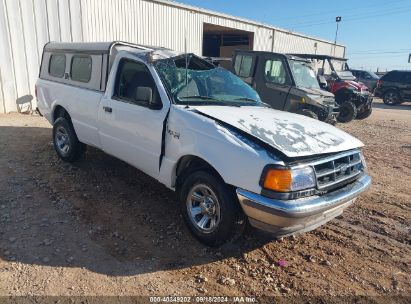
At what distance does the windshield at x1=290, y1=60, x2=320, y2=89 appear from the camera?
9.17 metres

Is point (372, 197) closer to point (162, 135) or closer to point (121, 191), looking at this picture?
point (162, 135)

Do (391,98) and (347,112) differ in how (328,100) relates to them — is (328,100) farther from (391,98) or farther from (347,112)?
(391,98)

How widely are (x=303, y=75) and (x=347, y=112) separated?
359cm

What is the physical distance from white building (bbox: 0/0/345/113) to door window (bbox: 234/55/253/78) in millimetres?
1857

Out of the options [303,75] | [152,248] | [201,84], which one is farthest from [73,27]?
[152,248]

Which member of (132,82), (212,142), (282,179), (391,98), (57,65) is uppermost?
(57,65)

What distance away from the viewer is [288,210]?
289 cm

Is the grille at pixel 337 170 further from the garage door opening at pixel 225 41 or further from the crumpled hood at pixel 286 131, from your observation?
the garage door opening at pixel 225 41

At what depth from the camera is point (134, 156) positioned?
4.32 m

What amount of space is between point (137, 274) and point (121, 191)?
1868mm

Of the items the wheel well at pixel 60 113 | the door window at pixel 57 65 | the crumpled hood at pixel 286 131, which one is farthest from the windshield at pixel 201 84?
the door window at pixel 57 65

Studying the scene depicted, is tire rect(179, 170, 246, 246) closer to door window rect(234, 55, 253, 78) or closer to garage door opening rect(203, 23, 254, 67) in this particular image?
door window rect(234, 55, 253, 78)

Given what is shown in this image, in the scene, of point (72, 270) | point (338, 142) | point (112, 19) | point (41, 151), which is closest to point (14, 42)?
point (112, 19)

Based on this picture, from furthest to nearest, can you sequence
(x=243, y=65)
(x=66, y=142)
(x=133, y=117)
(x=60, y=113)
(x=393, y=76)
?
(x=393, y=76)
(x=243, y=65)
(x=60, y=113)
(x=66, y=142)
(x=133, y=117)
